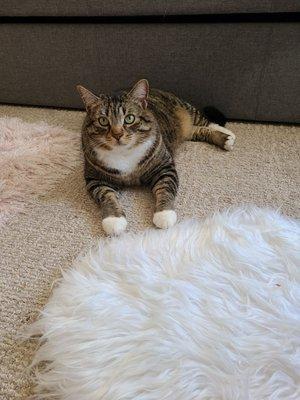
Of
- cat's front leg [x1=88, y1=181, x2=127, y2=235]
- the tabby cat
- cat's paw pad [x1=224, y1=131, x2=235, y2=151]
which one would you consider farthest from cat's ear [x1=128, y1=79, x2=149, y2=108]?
cat's paw pad [x1=224, y1=131, x2=235, y2=151]

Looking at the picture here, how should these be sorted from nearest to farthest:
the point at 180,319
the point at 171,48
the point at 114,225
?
the point at 180,319, the point at 114,225, the point at 171,48

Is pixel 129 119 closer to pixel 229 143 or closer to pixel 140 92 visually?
pixel 140 92

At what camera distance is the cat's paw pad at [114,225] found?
90 centimetres

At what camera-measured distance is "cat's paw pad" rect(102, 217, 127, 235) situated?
903 mm

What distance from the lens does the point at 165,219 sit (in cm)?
91

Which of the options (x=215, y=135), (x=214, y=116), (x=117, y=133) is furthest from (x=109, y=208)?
(x=214, y=116)

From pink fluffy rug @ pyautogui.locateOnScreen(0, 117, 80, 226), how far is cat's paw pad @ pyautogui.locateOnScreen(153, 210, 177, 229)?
1.29ft

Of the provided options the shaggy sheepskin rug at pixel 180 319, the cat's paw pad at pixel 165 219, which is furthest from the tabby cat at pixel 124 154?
the shaggy sheepskin rug at pixel 180 319

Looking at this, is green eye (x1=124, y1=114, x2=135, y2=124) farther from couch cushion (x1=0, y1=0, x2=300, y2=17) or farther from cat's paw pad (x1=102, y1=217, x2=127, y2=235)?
couch cushion (x1=0, y1=0, x2=300, y2=17)

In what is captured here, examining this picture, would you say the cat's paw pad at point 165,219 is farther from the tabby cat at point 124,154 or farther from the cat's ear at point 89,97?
the cat's ear at point 89,97

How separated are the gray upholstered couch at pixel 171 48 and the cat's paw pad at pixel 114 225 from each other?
72 centimetres

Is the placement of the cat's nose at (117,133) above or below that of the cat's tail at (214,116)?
above

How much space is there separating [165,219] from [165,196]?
0.31ft

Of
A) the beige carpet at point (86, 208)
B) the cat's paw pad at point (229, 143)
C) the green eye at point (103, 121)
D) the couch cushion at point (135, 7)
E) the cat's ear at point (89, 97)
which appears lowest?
the beige carpet at point (86, 208)
